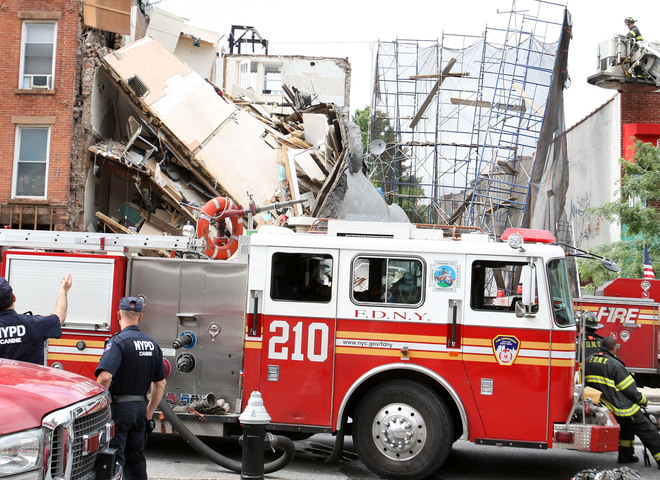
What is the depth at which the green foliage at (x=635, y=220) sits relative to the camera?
56.4ft

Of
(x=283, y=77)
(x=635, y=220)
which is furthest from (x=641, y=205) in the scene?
(x=283, y=77)

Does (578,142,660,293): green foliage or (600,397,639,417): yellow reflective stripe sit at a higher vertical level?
(578,142,660,293): green foliage

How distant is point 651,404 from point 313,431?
850cm

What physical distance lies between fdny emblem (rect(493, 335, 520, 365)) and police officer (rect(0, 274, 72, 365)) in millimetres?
4391

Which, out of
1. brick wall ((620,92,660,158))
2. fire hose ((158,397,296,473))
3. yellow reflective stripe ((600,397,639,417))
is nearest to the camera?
fire hose ((158,397,296,473))

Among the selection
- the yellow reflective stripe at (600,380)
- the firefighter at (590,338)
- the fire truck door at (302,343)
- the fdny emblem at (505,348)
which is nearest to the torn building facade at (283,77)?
the firefighter at (590,338)

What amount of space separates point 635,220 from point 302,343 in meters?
12.1

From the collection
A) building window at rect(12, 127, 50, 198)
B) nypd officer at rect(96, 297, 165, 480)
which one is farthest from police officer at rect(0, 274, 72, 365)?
building window at rect(12, 127, 50, 198)

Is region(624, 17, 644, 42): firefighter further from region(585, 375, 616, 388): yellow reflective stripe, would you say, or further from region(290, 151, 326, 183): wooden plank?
region(585, 375, 616, 388): yellow reflective stripe

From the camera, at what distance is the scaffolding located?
2128 cm

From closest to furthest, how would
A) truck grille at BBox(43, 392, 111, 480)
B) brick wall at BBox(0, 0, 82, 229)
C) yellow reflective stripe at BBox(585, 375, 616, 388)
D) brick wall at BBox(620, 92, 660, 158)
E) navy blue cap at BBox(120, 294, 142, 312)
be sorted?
truck grille at BBox(43, 392, 111, 480) → navy blue cap at BBox(120, 294, 142, 312) → yellow reflective stripe at BBox(585, 375, 616, 388) → brick wall at BBox(0, 0, 82, 229) → brick wall at BBox(620, 92, 660, 158)

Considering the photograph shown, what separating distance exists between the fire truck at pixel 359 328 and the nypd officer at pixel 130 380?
218 centimetres

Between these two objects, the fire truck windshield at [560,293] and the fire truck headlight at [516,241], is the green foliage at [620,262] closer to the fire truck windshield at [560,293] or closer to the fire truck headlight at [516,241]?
the fire truck windshield at [560,293]

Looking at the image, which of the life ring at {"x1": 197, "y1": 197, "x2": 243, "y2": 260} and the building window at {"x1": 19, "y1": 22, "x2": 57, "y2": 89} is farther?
the building window at {"x1": 19, "y1": 22, "x2": 57, "y2": 89}
